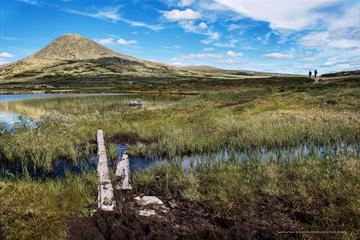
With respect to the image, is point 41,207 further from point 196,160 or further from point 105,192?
point 196,160

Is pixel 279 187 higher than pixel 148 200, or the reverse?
pixel 279 187

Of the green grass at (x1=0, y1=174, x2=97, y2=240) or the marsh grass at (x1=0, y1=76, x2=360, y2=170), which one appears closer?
the green grass at (x1=0, y1=174, x2=97, y2=240)

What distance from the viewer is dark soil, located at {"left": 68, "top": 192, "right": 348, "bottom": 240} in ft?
26.5

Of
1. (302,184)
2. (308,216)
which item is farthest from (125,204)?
(302,184)

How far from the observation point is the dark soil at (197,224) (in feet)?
26.5

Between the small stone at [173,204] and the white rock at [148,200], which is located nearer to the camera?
the small stone at [173,204]

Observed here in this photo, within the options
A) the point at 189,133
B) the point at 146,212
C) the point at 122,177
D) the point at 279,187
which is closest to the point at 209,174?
the point at 279,187

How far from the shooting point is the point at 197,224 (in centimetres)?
880

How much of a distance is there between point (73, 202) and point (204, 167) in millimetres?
5794

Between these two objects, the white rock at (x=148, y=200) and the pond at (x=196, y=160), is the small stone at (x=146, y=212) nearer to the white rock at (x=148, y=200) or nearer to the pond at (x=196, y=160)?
the white rock at (x=148, y=200)

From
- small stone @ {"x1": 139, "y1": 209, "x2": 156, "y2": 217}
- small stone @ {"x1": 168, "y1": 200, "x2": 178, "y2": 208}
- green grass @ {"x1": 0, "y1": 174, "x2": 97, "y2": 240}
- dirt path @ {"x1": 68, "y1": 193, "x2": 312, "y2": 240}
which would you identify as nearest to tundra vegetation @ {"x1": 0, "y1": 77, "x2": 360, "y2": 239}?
green grass @ {"x1": 0, "y1": 174, "x2": 97, "y2": 240}

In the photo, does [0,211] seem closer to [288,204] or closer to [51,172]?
[51,172]

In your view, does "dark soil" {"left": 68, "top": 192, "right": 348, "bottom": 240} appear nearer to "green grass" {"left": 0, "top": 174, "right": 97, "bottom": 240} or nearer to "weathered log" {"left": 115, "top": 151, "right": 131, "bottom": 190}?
"green grass" {"left": 0, "top": 174, "right": 97, "bottom": 240}

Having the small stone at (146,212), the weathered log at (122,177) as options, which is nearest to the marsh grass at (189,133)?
the weathered log at (122,177)
